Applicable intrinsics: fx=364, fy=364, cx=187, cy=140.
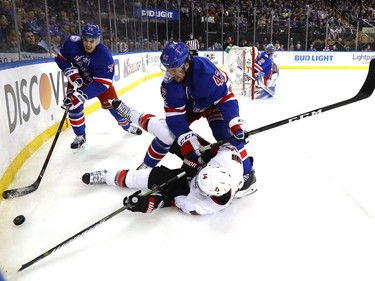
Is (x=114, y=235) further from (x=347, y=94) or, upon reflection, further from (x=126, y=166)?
(x=347, y=94)

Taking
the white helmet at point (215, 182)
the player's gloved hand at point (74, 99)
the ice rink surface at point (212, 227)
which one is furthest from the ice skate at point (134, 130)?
the white helmet at point (215, 182)

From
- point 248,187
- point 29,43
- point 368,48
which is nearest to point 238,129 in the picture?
point 248,187

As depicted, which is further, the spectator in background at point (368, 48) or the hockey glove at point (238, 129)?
the spectator in background at point (368, 48)

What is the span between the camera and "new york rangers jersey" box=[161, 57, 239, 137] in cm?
212

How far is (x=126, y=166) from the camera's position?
2.82m

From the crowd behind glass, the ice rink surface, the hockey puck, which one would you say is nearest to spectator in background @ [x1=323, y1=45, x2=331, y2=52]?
the crowd behind glass

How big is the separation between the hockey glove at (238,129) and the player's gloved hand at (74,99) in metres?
1.33

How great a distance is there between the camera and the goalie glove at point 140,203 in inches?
71.9

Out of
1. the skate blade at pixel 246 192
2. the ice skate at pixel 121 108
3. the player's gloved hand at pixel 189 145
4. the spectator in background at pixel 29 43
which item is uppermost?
the spectator in background at pixel 29 43

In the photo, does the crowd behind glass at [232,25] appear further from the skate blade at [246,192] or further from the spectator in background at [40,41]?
the skate blade at [246,192]

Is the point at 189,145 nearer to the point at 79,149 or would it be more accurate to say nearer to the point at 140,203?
the point at 140,203

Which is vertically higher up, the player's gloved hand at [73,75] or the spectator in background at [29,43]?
the spectator in background at [29,43]

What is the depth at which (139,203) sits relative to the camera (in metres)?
1.84

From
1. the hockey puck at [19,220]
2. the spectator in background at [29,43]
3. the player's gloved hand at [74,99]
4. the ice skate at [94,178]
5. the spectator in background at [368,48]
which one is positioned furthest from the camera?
the spectator in background at [368,48]
